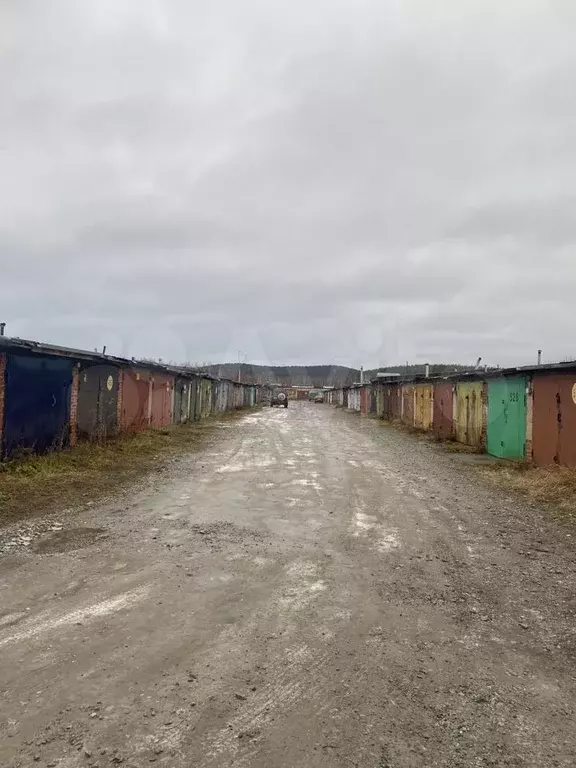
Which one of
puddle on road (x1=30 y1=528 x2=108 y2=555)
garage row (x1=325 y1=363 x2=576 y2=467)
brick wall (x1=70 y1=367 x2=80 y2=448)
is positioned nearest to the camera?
puddle on road (x1=30 y1=528 x2=108 y2=555)

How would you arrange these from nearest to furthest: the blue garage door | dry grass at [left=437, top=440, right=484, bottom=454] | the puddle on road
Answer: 1. the puddle on road
2. the blue garage door
3. dry grass at [left=437, top=440, right=484, bottom=454]

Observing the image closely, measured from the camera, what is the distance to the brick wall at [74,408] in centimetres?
1391

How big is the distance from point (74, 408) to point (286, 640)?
454 inches

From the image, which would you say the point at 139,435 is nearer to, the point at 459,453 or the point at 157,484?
the point at 157,484

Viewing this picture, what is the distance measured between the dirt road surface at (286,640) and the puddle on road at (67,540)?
1.7 inches

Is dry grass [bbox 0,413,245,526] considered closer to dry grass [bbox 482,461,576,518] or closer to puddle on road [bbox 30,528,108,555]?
puddle on road [bbox 30,528,108,555]

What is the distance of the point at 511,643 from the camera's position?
4141 millimetres

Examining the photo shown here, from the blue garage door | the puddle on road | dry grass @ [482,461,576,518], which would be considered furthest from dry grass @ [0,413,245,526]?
dry grass @ [482,461,576,518]

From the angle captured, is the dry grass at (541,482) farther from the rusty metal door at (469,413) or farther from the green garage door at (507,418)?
the rusty metal door at (469,413)

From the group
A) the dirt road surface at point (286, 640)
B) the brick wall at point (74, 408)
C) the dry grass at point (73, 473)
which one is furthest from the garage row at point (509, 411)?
the brick wall at point (74, 408)

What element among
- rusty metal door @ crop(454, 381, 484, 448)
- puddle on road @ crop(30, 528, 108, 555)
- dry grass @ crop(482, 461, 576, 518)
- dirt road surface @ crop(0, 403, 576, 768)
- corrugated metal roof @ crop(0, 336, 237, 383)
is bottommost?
dirt road surface @ crop(0, 403, 576, 768)

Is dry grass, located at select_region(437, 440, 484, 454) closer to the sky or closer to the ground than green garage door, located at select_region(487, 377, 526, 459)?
closer to the ground

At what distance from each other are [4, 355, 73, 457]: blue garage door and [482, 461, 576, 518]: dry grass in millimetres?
10503

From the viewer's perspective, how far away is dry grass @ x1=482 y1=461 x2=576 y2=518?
9453mm
